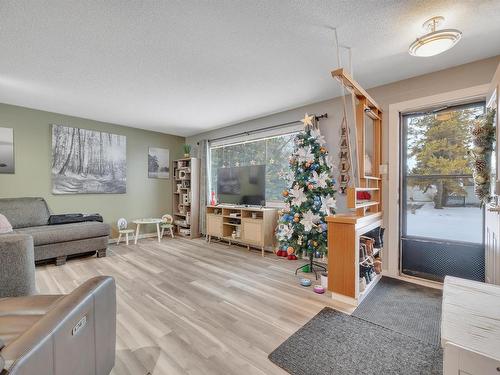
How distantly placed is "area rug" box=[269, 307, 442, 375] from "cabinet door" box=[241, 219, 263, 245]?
207 cm

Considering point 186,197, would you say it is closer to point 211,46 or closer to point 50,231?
point 50,231

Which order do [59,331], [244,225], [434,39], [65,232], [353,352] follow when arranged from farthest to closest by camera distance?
[244,225] → [65,232] → [434,39] → [353,352] → [59,331]

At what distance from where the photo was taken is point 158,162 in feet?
18.2

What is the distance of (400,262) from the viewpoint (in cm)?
296

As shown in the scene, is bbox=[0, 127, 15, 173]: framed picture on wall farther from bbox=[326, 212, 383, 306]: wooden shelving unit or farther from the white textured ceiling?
bbox=[326, 212, 383, 306]: wooden shelving unit

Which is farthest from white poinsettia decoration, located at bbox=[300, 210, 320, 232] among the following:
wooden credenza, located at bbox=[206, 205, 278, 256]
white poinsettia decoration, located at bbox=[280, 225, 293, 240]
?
wooden credenza, located at bbox=[206, 205, 278, 256]

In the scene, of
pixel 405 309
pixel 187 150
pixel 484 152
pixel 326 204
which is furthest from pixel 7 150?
pixel 484 152

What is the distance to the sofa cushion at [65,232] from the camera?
127 inches

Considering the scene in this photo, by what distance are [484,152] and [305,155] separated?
168 cm

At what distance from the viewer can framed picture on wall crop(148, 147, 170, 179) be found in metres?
5.41

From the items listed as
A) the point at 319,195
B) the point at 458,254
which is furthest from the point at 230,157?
the point at 458,254

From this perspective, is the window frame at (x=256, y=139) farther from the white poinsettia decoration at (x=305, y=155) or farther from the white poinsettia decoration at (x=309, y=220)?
the white poinsettia decoration at (x=309, y=220)

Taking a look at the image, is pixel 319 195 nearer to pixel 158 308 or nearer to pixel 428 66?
pixel 428 66

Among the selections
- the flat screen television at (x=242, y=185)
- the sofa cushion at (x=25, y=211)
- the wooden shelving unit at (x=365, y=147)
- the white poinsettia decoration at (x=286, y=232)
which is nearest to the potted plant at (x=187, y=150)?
the flat screen television at (x=242, y=185)
